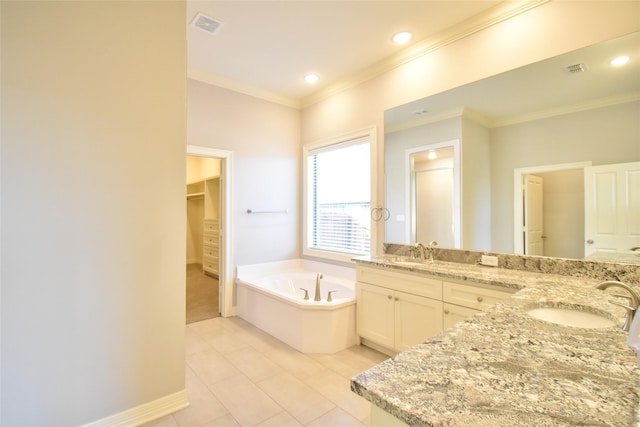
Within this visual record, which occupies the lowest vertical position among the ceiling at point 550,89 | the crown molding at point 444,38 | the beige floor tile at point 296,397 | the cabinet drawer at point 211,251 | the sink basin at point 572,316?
the beige floor tile at point 296,397

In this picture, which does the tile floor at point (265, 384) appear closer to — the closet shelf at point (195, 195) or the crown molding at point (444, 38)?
the crown molding at point (444, 38)

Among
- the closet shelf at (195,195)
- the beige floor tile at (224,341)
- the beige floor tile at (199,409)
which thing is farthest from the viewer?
the closet shelf at (195,195)

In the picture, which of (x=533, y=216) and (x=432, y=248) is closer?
(x=533, y=216)

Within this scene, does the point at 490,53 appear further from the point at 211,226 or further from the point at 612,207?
the point at 211,226

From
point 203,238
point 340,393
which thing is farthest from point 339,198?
point 203,238

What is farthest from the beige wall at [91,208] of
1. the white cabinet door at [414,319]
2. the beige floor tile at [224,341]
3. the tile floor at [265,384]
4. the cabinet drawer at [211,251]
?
the cabinet drawer at [211,251]

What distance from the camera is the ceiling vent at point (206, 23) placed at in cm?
250

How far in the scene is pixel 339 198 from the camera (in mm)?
3895

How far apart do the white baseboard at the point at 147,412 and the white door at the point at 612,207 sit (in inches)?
114

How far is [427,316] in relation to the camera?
224 centimetres

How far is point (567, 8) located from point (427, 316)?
238 centimetres

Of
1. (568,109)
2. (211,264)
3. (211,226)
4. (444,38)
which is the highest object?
(444,38)

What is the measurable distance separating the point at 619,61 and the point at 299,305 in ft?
9.58

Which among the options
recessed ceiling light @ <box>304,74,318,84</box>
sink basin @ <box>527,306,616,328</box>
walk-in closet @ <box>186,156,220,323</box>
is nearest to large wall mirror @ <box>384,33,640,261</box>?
sink basin @ <box>527,306,616,328</box>
